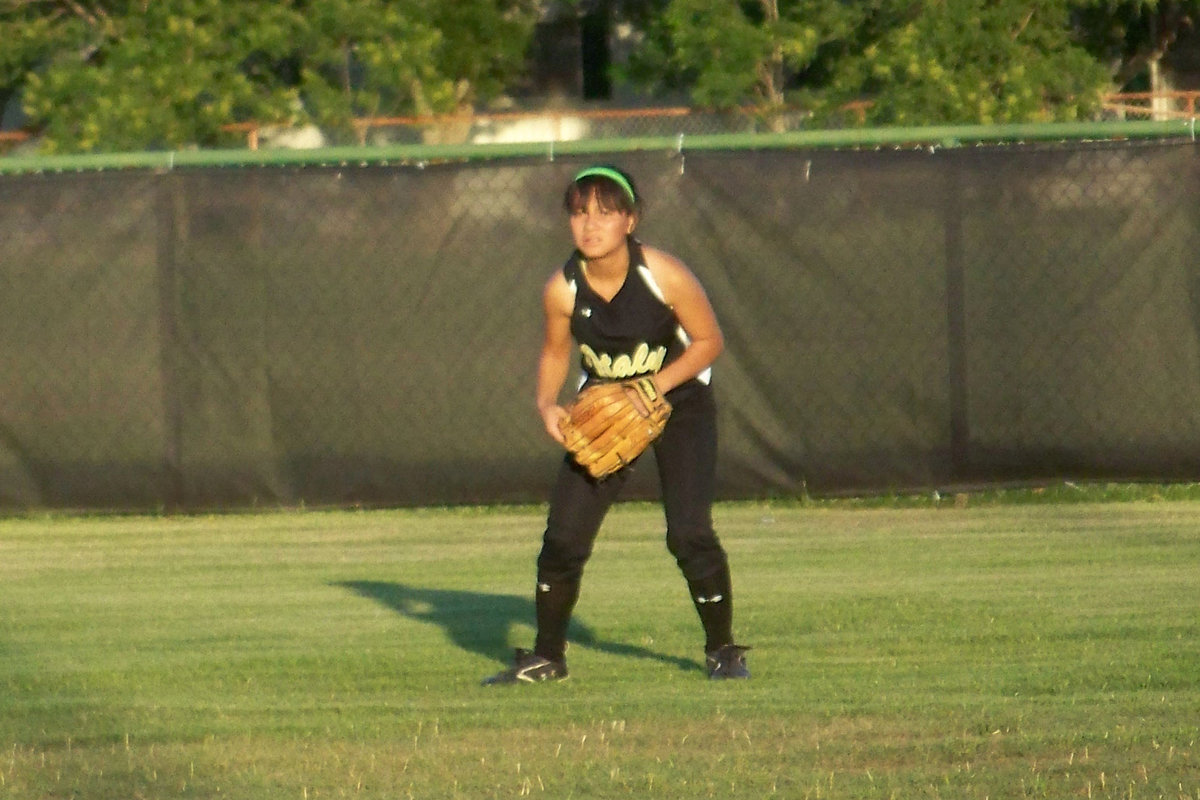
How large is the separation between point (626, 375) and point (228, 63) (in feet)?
68.5

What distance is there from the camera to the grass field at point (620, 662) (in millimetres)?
4887

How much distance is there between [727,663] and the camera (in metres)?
6.02

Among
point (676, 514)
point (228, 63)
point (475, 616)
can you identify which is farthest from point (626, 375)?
point (228, 63)

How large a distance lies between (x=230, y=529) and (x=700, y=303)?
199 inches

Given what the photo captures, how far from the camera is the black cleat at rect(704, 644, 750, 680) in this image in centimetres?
600

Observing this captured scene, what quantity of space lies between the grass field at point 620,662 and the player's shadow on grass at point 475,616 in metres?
0.02

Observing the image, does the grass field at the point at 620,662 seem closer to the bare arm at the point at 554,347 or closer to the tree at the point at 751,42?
the bare arm at the point at 554,347

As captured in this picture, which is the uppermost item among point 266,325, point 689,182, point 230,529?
point 689,182

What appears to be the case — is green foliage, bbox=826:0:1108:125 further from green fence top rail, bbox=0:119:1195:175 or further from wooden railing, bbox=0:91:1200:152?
green fence top rail, bbox=0:119:1195:175

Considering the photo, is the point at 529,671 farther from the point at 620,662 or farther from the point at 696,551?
the point at 696,551

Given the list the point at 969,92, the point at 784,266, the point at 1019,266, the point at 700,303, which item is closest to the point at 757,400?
the point at 784,266

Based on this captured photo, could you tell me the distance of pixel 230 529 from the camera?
406 inches

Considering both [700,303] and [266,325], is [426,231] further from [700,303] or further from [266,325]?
[700,303]

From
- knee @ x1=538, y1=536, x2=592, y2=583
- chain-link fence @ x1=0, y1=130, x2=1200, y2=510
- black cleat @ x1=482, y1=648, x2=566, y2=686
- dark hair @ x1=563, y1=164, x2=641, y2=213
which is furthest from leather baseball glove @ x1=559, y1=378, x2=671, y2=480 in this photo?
chain-link fence @ x1=0, y1=130, x2=1200, y2=510
